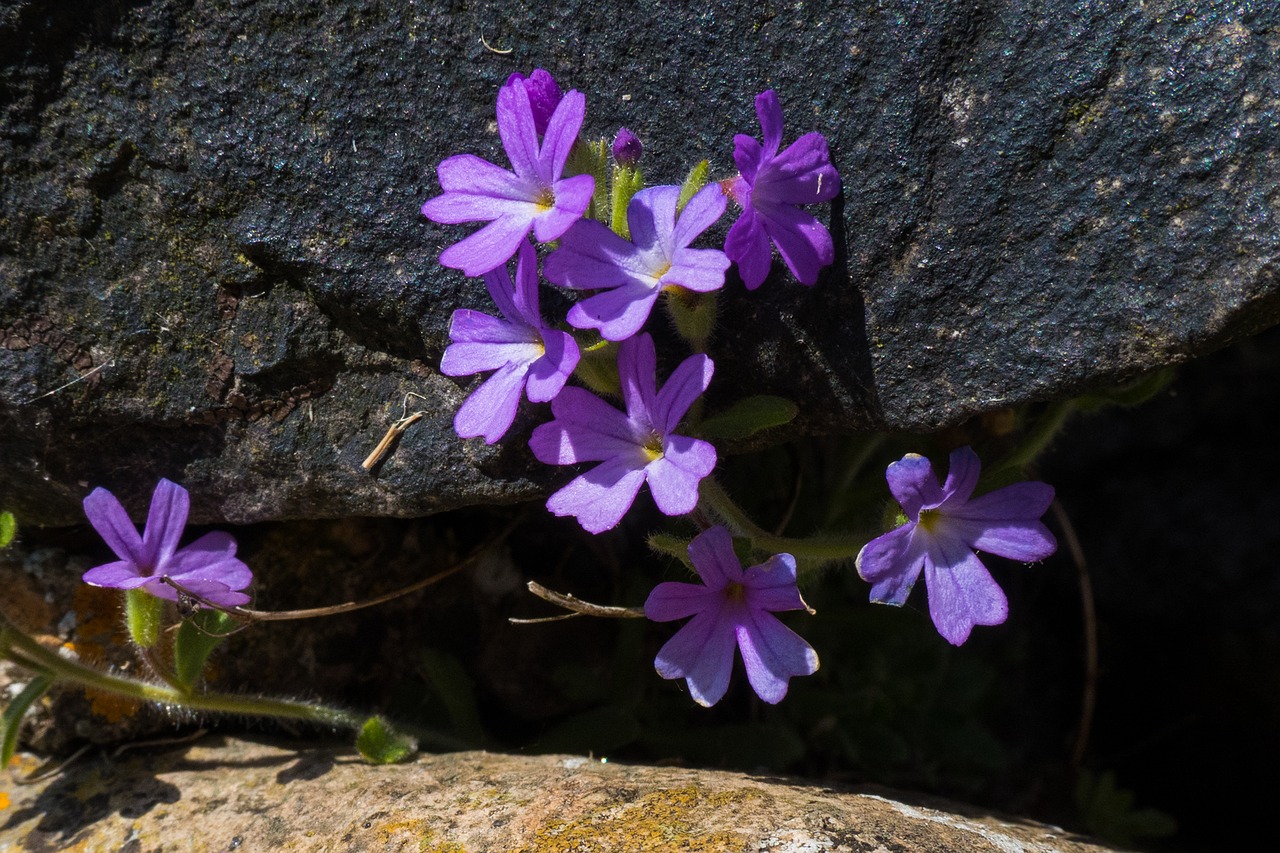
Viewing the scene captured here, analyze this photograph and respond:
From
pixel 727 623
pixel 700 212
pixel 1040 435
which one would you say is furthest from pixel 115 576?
pixel 1040 435

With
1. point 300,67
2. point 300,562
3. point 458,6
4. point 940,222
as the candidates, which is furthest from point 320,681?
point 940,222

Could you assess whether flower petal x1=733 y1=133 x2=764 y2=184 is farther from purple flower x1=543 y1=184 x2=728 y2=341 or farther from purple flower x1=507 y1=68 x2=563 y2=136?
purple flower x1=507 y1=68 x2=563 y2=136

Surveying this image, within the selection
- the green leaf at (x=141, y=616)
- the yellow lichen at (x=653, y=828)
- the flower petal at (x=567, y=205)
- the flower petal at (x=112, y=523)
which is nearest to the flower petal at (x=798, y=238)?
the flower petal at (x=567, y=205)

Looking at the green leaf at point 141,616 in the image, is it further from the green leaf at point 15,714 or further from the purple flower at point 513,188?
the purple flower at point 513,188

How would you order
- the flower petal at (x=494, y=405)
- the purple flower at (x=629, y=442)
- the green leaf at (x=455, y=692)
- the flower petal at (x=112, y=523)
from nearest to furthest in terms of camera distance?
the purple flower at (x=629, y=442)
the flower petal at (x=494, y=405)
the flower petal at (x=112, y=523)
the green leaf at (x=455, y=692)

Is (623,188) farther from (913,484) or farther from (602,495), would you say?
(913,484)

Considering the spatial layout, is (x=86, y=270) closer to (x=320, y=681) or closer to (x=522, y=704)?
(x=320, y=681)
